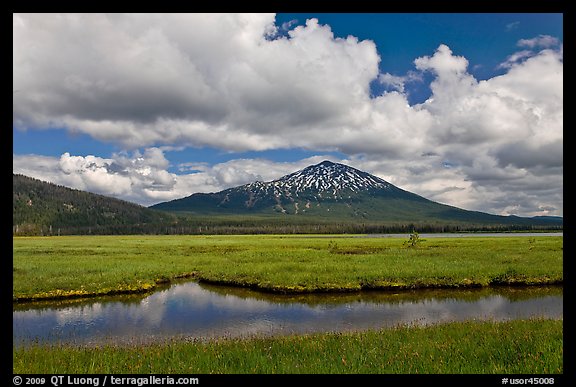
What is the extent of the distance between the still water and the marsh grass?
6042 millimetres

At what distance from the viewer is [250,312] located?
1056 inches

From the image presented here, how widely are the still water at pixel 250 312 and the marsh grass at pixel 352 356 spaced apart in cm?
604

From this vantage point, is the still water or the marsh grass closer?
the marsh grass

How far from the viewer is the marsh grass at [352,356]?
10.6m

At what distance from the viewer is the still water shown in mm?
21922

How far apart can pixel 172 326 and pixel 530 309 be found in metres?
26.2

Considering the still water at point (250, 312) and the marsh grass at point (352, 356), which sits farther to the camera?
the still water at point (250, 312)

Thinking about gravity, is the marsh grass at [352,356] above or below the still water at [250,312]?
above

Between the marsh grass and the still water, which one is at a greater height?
the marsh grass

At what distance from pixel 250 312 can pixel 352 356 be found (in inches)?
618
